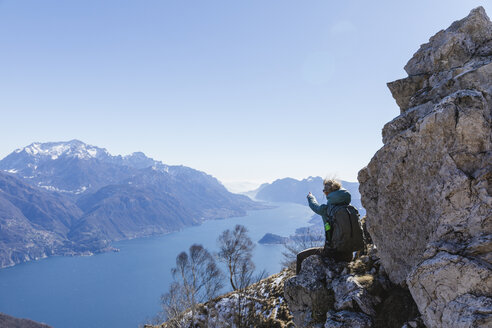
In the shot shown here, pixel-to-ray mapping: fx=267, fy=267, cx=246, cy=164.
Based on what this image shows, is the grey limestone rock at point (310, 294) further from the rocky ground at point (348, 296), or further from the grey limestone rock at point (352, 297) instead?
the grey limestone rock at point (352, 297)

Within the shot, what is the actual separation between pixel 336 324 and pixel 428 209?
417 cm

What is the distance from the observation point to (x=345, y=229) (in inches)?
382

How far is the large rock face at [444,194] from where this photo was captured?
5.44m

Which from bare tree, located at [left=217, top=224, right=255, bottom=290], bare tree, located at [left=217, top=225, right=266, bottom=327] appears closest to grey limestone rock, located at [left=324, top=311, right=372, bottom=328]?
bare tree, located at [left=217, top=225, right=266, bottom=327]

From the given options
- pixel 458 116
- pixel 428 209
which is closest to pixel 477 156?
pixel 458 116

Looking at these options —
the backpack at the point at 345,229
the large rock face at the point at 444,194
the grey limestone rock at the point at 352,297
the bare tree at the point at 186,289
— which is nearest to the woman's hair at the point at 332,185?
the backpack at the point at 345,229

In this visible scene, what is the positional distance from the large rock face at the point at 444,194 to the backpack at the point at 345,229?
26.2 inches

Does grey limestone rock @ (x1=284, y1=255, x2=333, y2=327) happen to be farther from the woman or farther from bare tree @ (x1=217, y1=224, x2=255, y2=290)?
bare tree @ (x1=217, y1=224, x2=255, y2=290)

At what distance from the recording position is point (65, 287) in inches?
7475

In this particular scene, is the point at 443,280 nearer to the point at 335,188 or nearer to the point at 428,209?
the point at 428,209

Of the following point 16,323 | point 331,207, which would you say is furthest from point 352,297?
point 16,323

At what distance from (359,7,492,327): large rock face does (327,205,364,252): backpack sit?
67 cm

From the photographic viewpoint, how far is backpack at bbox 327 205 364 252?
32.0 ft

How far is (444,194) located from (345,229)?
3.71 metres
